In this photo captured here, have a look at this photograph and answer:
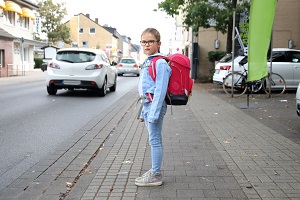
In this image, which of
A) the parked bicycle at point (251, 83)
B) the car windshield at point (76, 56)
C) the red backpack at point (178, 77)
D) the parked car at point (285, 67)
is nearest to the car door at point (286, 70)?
the parked car at point (285, 67)

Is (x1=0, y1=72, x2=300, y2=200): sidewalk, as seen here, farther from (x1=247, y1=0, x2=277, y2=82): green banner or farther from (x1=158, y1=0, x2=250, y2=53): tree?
(x1=158, y1=0, x2=250, y2=53): tree

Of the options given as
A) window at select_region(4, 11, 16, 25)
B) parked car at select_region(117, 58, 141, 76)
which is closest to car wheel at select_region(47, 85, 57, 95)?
parked car at select_region(117, 58, 141, 76)

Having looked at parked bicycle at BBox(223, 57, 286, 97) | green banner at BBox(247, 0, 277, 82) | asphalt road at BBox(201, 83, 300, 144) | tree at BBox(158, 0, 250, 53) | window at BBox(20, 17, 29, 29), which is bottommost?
asphalt road at BBox(201, 83, 300, 144)

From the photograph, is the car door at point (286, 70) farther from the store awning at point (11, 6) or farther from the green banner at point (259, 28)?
the store awning at point (11, 6)

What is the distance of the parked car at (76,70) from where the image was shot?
540 inches

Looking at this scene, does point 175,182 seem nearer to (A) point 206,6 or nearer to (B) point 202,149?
(B) point 202,149

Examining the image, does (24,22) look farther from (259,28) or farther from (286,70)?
(259,28)

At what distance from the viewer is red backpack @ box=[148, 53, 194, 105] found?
3.93 m

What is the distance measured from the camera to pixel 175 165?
16.3 feet

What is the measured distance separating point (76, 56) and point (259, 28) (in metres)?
6.76

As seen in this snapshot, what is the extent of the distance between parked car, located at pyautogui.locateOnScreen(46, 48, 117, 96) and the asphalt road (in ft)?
15.8

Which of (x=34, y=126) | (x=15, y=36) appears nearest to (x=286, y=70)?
(x=34, y=126)

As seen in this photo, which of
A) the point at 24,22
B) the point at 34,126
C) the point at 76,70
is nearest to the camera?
the point at 34,126

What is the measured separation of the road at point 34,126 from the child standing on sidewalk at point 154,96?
165cm
